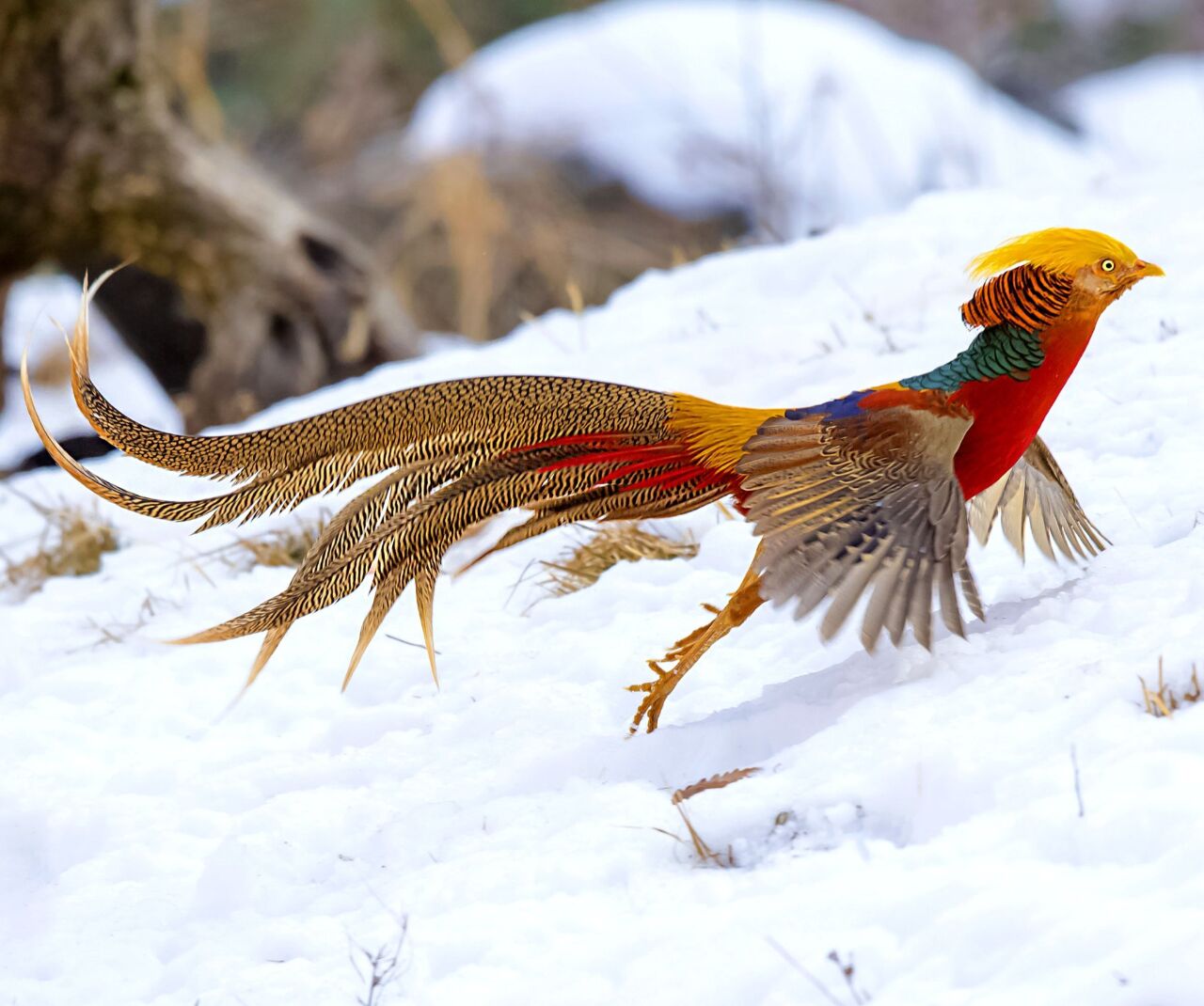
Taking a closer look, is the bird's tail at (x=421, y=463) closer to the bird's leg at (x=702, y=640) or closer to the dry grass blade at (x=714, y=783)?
the bird's leg at (x=702, y=640)

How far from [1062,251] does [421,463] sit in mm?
1250

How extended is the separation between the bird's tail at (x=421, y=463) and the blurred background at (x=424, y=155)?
2353mm

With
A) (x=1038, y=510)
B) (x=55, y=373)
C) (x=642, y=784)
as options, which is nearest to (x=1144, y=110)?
(x=55, y=373)

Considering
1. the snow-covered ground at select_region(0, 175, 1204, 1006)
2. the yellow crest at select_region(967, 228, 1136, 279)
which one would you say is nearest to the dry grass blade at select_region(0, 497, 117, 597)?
the snow-covered ground at select_region(0, 175, 1204, 1006)

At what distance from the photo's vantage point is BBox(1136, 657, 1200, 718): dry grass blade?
2.14m

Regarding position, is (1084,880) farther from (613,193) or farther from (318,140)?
(318,140)

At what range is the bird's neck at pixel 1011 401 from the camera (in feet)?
8.33

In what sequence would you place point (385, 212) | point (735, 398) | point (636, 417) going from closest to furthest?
point (636, 417) → point (735, 398) → point (385, 212)

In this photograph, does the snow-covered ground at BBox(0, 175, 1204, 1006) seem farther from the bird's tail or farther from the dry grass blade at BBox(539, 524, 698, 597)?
the bird's tail

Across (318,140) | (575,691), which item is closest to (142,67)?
(575,691)

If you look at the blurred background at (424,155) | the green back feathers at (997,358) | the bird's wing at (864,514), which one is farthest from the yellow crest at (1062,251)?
the blurred background at (424,155)

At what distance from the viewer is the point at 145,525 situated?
15.0 feet

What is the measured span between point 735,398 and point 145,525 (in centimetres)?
198

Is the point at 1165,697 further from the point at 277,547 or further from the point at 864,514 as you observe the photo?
the point at 277,547
